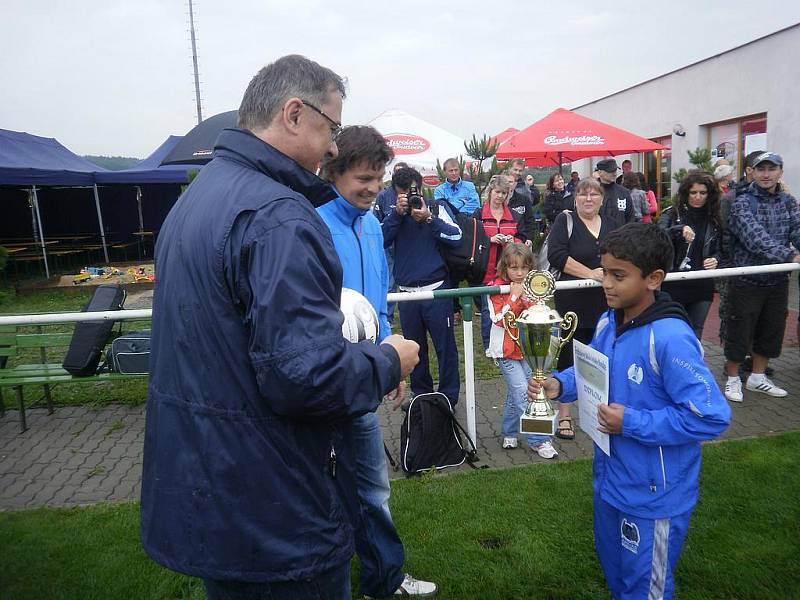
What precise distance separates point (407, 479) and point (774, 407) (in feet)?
10.7

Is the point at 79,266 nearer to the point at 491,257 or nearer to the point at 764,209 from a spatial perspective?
the point at 491,257

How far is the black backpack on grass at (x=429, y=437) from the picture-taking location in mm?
4129

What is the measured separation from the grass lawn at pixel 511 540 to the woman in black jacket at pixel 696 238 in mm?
1493

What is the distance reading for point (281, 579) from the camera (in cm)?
149

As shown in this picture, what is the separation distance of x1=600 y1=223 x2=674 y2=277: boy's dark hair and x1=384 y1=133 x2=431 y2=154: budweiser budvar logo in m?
11.1

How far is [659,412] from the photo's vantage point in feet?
6.94

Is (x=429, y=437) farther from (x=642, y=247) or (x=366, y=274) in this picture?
(x=642, y=247)

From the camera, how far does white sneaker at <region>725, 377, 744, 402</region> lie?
5277 millimetres

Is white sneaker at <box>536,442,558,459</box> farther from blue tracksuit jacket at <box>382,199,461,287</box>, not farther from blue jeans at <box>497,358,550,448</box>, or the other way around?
blue tracksuit jacket at <box>382,199,461,287</box>

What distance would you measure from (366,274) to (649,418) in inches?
50.7

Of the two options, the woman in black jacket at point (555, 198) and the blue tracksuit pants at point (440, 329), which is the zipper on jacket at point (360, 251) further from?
the woman in black jacket at point (555, 198)

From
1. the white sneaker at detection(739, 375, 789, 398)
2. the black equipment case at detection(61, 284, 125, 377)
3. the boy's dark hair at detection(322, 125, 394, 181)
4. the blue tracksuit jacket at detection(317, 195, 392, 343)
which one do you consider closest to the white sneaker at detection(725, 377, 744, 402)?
the white sneaker at detection(739, 375, 789, 398)

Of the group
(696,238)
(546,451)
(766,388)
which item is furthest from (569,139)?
(546,451)

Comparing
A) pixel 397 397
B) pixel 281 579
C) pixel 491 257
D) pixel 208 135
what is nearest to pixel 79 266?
pixel 208 135
